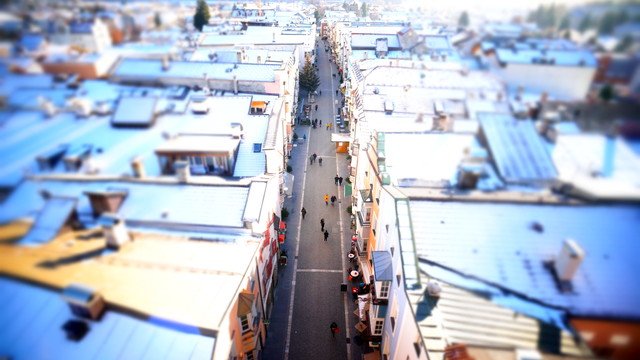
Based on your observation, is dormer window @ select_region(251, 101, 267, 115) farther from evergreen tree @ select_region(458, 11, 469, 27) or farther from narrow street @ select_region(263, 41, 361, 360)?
evergreen tree @ select_region(458, 11, 469, 27)

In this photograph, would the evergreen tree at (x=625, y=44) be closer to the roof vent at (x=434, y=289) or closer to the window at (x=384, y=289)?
the roof vent at (x=434, y=289)

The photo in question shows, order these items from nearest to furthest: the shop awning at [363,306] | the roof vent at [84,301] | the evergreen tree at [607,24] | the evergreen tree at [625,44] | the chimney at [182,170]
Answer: the evergreen tree at [625,44]
the evergreen tree at [607,24]
the roof vent at [84,301]
the chimney at [182,170]
the shop awning at [363,306]

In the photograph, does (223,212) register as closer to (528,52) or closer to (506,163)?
(506,163)

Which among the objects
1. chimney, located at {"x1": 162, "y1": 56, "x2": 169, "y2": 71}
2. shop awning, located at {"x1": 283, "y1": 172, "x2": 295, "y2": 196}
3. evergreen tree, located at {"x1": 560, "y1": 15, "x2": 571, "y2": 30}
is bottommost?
evergreen tree, located at {"x1": 560, "y1": 15, "x2": 571, "y2": 30}

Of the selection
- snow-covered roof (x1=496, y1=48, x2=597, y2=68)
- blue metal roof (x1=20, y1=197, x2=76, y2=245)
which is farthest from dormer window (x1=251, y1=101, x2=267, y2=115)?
blue metal roof (x1=20, y1=197, x2=76, y2=245)

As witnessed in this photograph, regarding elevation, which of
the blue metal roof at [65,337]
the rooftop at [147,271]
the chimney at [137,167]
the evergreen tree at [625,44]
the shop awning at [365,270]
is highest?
the shop awning at [365,270]

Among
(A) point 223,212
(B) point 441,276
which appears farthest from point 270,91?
(B) point 441,276

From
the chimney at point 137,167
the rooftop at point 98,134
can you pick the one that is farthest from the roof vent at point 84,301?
the chimney at point 137,167
